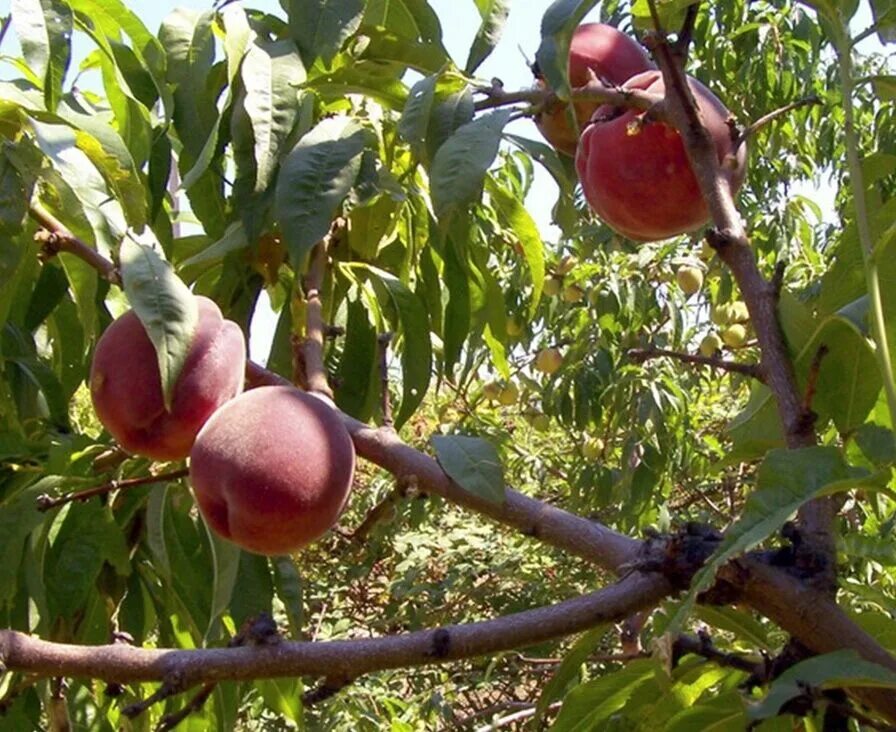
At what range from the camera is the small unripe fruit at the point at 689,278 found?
343 cm

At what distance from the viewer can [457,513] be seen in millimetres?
4770

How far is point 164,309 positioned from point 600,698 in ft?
1.47

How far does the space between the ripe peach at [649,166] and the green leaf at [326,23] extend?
0.79 ft

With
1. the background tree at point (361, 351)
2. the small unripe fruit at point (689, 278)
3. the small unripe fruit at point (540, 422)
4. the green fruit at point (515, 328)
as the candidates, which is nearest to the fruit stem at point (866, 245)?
the background tree at point (361, 351)

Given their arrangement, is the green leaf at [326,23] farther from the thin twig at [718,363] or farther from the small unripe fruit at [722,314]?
the small unripe fruit at [722,314]

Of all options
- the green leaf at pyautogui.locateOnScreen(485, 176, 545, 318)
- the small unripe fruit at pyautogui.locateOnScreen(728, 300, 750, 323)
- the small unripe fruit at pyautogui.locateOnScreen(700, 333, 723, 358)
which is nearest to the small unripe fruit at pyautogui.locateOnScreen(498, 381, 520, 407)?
the small unripe fruit at pyautogui.locateOnScreen(700, 333, 723, 358)

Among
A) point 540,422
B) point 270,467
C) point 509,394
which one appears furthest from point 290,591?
point 540,422

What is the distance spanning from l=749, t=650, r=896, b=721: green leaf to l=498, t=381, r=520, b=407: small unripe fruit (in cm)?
304

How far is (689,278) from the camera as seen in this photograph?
3.44 m

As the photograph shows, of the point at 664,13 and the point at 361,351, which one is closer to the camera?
the point at 664,13

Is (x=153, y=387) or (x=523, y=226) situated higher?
(x=523, y=226)

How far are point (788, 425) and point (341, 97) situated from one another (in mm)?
595

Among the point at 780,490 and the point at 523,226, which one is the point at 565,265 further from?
the point at 780,490

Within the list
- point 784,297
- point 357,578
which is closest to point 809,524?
point 784,297
